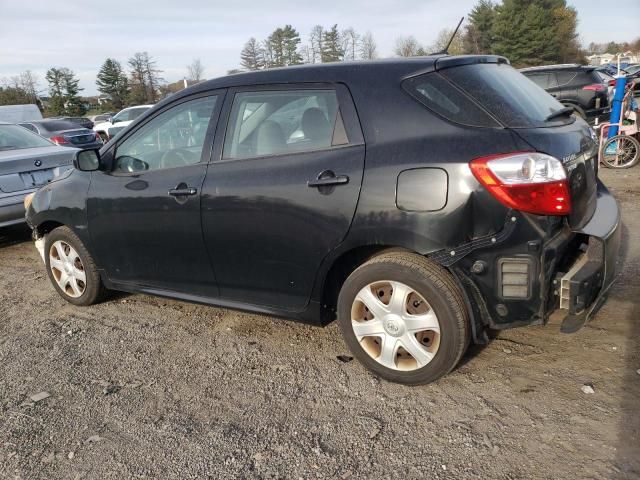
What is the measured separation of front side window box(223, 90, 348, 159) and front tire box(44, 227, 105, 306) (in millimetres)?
1765

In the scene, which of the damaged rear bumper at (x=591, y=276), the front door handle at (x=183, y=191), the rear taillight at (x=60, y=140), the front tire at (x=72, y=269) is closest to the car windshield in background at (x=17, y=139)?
the front tire at (x=72, y=269)

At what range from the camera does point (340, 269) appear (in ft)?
10.7

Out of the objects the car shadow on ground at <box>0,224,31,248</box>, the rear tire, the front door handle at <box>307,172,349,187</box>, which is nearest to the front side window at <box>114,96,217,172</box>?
the front door handle at <box>307,172,349,187</box>

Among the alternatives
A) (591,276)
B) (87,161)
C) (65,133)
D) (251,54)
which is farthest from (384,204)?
(251,54)

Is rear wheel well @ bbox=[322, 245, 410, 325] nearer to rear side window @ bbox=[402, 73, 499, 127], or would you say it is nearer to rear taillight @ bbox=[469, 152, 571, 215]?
rear taillight @ bbox=[469, 152, 571, 215]

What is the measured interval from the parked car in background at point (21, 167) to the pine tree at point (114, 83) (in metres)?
62.1

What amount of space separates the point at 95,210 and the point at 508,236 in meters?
3.00

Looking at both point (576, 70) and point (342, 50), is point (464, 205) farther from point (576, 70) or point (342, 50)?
point (342, 50)

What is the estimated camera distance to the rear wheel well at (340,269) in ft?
10.2

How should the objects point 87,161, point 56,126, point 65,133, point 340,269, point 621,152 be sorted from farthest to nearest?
point 56,126, point 65,133, point 621,152, point 87,161, point 340,269

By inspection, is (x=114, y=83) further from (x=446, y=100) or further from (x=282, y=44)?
(x=446, y=100)

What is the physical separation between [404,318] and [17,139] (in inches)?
266

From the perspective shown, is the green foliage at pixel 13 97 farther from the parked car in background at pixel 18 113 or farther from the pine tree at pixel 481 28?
the pine tree at pixel 481 28

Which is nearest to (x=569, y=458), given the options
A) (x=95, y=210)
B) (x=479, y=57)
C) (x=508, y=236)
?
(x=508, y=236)
